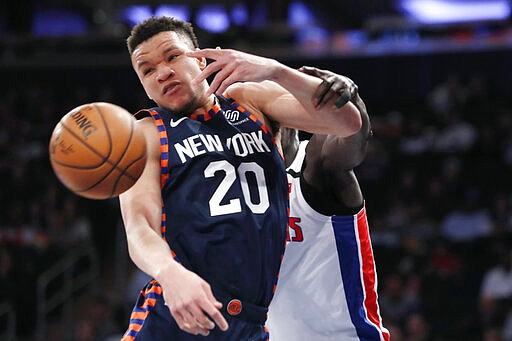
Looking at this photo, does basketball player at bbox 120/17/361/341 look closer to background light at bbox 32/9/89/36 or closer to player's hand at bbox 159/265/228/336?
player's hand at bbox 159/265/228/336

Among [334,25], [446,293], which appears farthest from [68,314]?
[334,25]

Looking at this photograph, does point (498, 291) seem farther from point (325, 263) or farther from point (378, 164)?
point (325, 263)

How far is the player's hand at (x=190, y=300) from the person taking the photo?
331 cm

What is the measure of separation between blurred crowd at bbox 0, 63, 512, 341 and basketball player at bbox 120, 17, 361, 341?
6.49 m

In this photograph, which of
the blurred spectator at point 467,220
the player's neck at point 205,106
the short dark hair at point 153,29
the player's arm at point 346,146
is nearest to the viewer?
the short dark hair at point 153,29

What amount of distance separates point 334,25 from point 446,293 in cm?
1357

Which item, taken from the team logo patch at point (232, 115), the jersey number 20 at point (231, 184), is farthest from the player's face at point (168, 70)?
the jersey number 20 at point (231, 184)

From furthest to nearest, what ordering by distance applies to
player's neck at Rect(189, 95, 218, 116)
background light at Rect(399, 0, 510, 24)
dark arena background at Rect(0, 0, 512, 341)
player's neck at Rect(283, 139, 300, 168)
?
background light at Rect(399, 0, 510, 24), dark arena background at Rect(0, 0, 512, 341), player's neck at Rect(283, 139, 300, 168), player's neck at Rect(189, 95, 218, 116)

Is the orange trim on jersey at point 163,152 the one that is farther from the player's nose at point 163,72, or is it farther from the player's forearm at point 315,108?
the player's forearm at point 315,108

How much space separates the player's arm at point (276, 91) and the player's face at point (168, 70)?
17cm

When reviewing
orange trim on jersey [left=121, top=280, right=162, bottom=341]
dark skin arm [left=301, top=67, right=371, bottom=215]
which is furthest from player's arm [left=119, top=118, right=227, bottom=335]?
dark skin arm [left=301, top=67, right=371, bottom=215]

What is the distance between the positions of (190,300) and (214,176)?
950 millimetres

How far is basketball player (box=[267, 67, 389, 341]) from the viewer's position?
5074mm

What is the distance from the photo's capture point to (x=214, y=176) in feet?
13.5
